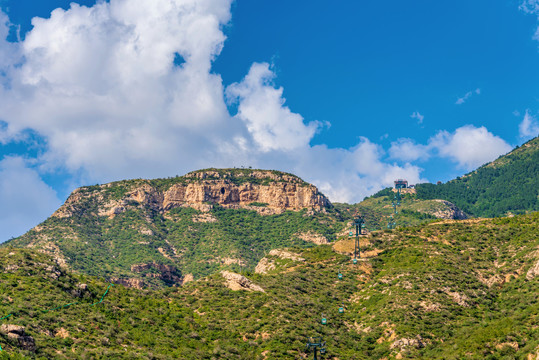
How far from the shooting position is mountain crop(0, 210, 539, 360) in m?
63.9

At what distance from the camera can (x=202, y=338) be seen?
73.9 meters

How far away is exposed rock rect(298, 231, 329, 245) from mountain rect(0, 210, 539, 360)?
7539 centimetres

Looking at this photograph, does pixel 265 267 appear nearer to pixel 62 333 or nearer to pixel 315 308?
pixel 315 308

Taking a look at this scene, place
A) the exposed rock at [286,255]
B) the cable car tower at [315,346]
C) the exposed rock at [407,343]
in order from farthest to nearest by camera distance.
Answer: the exposed rock at [286,255] → the exposed rock at [407,343] → the cable car tower at [315,346]

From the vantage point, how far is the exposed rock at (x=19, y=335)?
Answer: 174ft

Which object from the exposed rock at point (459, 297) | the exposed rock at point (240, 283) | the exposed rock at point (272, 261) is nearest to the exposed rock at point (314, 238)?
the exposed rock at point (272, 261)

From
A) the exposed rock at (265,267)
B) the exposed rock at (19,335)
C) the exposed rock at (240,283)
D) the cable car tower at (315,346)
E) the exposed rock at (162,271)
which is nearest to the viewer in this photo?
the exposed rock at (19,335)

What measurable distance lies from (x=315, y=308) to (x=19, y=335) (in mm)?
48406

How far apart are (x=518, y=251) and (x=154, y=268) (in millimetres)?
114737

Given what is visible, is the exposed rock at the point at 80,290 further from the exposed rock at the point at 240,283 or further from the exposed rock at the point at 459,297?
the exposed rock at the point at 459,297

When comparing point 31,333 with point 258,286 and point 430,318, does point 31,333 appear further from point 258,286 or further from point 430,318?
point 430,318

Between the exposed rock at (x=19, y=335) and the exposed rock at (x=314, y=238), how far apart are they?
463 feet

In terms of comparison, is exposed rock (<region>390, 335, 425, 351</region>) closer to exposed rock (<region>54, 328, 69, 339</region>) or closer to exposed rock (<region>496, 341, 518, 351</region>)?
exposed rock (<region>496, 341, 518, 351</region>)

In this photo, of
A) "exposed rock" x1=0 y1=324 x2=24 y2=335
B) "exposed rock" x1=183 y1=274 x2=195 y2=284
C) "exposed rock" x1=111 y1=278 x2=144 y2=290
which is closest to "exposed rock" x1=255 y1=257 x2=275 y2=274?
"exposed rock" x1=111 y1=278 x2=144 y2=290
